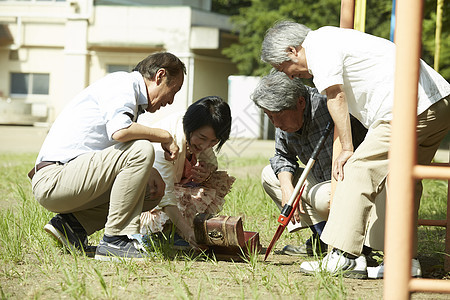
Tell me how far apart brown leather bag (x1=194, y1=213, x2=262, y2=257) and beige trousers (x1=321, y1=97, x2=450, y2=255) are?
56 centimetres

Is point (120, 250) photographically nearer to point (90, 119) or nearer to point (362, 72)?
point (90, 119)

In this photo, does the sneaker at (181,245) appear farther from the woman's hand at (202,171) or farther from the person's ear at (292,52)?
the person's ear at (292,52)

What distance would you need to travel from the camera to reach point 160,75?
365 centimetres

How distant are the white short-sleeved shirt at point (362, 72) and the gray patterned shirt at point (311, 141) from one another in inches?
21.9

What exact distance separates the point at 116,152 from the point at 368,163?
1.31 metres

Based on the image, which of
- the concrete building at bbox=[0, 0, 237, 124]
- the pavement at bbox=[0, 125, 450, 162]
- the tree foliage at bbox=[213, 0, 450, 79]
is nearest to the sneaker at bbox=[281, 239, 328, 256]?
the pavement at bbox=[0, 125, 450, 162]

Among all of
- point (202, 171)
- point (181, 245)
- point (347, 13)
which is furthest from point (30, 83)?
point (347, 13)

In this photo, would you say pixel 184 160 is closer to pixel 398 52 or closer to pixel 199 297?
pixel 199 297

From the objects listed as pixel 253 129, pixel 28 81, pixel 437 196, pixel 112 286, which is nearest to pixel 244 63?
pixel 253 129

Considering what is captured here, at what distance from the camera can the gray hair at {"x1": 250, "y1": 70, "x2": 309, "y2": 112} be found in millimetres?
3719

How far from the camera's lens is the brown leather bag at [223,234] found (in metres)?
3.59

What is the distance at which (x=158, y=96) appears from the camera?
145 inches

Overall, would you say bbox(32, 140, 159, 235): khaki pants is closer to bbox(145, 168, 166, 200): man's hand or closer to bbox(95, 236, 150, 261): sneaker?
bbox(95, 236, 150, 261): sneaker

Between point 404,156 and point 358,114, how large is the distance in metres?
1.32
